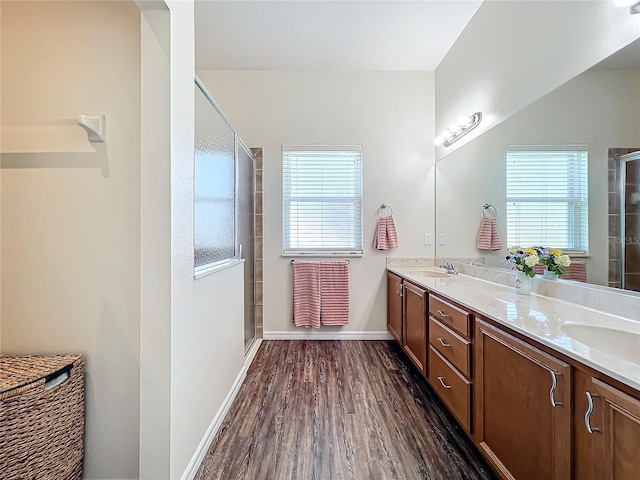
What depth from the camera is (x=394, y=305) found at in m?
2.97

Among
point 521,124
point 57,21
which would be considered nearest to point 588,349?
point 521,124

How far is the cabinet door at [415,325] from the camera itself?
6.98 ft

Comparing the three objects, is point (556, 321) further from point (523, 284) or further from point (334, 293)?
point (334, 293)

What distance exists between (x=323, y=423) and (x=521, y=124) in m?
2.29

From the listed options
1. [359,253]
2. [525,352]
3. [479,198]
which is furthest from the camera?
[359,253]

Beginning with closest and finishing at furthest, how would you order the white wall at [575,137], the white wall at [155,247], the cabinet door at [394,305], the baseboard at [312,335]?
the white wall at [155,247] → the white wall at [575,137] → the cabinet door at [394,305] → the baseboard at [312,335]

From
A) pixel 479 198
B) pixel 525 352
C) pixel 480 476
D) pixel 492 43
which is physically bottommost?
pixel 480 476

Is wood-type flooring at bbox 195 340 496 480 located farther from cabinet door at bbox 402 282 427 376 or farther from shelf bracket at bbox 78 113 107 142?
shelf bracket at bbox 78 113 107 142

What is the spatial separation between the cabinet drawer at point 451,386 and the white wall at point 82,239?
158 centimetres

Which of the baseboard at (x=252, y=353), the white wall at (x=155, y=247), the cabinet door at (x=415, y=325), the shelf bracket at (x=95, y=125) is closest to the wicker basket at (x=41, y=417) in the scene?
the white wall at (x=155, y=247)

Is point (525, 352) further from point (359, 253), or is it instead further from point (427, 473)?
point (359, 253)

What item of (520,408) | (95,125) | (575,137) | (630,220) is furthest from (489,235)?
(95,125)

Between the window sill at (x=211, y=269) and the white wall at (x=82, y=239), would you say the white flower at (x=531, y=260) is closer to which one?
the window sill at (x=211, y=269)

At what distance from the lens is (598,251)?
143 centimetres
